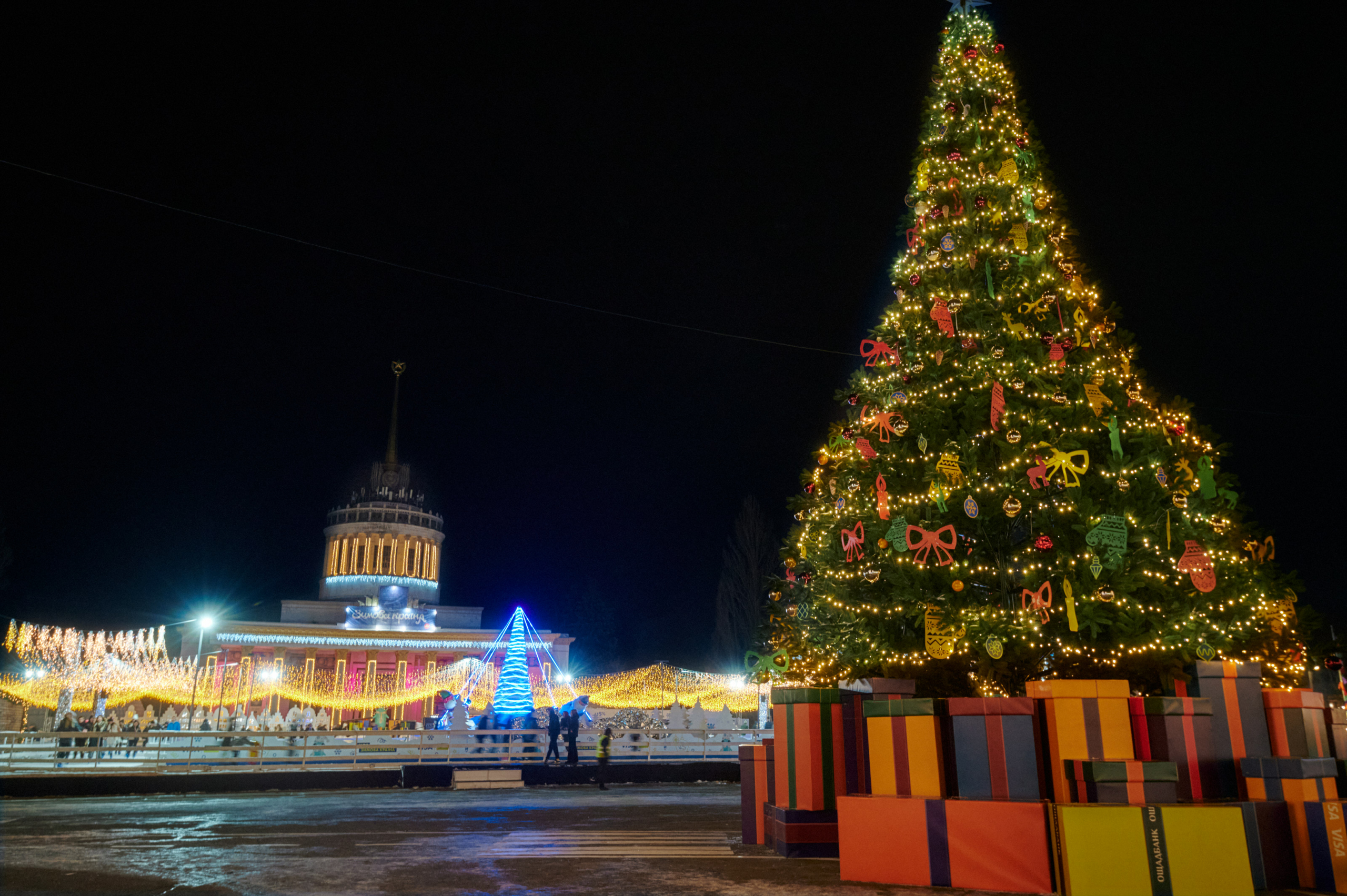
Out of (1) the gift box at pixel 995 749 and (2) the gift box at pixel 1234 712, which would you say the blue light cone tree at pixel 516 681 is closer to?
(1) the gift box at pixel 995 749

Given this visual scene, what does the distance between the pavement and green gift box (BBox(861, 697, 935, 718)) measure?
4.29ft

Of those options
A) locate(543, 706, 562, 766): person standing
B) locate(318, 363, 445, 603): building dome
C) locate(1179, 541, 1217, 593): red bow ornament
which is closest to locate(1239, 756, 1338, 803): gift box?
locate(1179, 541, 1217, 593): red bow ornament

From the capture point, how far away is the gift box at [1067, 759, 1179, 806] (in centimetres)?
612

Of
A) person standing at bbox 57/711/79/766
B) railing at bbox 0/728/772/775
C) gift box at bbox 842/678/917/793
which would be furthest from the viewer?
person standing at bbox 57/711/79/766

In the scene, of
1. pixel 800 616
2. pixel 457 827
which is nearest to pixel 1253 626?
pixel 800 616

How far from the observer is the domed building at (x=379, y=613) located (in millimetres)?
56281

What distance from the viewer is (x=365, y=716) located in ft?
165

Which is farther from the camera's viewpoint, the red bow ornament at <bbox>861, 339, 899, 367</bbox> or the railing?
the railing

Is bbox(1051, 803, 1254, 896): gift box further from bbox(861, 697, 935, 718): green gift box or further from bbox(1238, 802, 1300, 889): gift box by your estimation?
bbox(861, 697, 935, 718): green gift box

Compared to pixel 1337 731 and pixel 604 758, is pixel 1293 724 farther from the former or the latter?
pixel 604 758

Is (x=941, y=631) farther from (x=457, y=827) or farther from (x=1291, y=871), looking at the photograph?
(x=457, y=827)

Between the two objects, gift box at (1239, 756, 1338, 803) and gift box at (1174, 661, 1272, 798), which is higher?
gift box at (1174, 661, 1272, 798)

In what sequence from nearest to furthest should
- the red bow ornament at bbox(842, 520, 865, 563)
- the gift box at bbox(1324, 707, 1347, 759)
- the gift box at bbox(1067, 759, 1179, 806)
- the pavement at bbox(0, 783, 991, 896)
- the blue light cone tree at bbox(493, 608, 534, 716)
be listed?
1. the gift box at bbox(1067, 759, 1179, 806)
2. the pavement at bbox(0, 783, 991, 896)
3. the gift box at bbox(1324, 707, 1347, 759)
4. the red bow ornament at bbox(842, 520, 865, 563)
5. the blue light cone tree at bbox(493, 608, 534, 716)

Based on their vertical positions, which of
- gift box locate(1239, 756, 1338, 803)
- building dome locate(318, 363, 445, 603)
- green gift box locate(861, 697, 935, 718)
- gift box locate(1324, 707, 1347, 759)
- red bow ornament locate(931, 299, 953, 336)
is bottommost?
gift box locate(1239, 756, 1338, 803)
